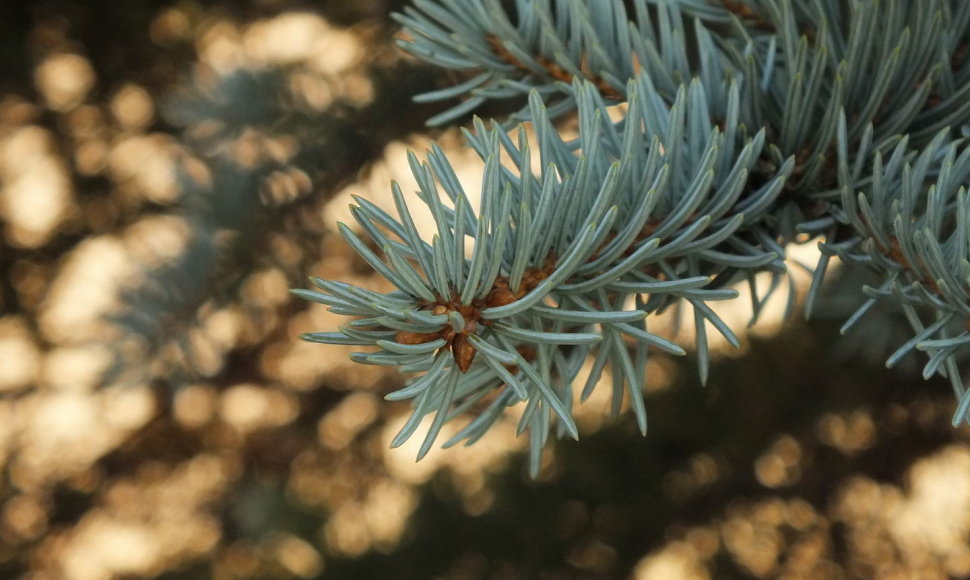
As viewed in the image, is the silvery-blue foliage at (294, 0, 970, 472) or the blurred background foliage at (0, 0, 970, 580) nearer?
the silvery-blue foliage at (294, 0, 970, 472)

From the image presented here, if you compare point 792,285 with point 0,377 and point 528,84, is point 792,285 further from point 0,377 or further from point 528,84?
point 0,377

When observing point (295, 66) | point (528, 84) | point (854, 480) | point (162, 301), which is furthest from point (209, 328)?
point (854, 480)

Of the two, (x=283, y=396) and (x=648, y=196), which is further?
(x=283, y=396)

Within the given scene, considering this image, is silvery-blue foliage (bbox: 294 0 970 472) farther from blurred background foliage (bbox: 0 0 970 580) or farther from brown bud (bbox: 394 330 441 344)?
blurred background foliage (bbox: 0 0 970 580)

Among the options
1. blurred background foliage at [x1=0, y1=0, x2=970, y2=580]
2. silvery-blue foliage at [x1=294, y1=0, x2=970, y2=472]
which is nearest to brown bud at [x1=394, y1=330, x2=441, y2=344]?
silvery-blue foliage at [x1=294, y1=0, x2=970, y2=472]

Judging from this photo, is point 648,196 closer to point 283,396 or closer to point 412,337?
point 412,337

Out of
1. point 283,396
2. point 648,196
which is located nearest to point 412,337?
point 648,196

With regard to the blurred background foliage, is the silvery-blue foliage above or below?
above

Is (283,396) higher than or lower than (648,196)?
lower

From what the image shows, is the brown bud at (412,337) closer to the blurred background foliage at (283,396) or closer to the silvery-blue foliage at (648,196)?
the silvery-blue foliage at (648,196)
